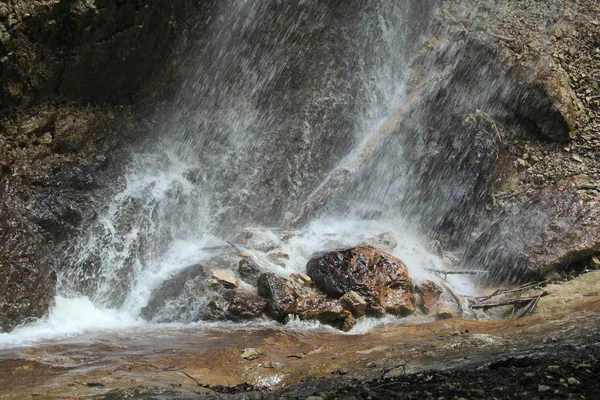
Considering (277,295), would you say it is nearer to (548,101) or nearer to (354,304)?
(354,304)

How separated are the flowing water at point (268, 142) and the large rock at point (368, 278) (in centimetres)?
79

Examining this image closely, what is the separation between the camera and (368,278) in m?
7.20

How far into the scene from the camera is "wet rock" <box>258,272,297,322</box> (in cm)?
651

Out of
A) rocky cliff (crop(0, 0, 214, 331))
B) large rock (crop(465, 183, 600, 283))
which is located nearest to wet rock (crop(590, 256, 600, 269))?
large rock (crop(465, 183, 600, 283))

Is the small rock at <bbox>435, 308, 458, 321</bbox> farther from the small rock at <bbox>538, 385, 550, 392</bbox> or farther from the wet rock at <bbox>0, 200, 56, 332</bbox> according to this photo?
the wet rock at <bbox>0, 200, 56, 332</bbox>

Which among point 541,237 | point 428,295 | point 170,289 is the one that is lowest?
point 170,289

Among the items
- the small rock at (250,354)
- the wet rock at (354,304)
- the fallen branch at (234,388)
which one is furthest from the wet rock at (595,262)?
the fallen branch at (234,388)

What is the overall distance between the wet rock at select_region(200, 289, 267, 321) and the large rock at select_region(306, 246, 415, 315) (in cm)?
117

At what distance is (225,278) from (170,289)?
0.99 m

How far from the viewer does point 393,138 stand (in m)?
10.8

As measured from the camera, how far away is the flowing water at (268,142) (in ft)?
28.2

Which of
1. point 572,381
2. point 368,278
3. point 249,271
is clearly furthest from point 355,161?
point 572,381

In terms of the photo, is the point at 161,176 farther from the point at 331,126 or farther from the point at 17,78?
the point at 331,126

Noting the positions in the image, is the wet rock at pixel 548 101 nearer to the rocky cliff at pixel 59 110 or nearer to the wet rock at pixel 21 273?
the rocky cliff at pixel 59 110
